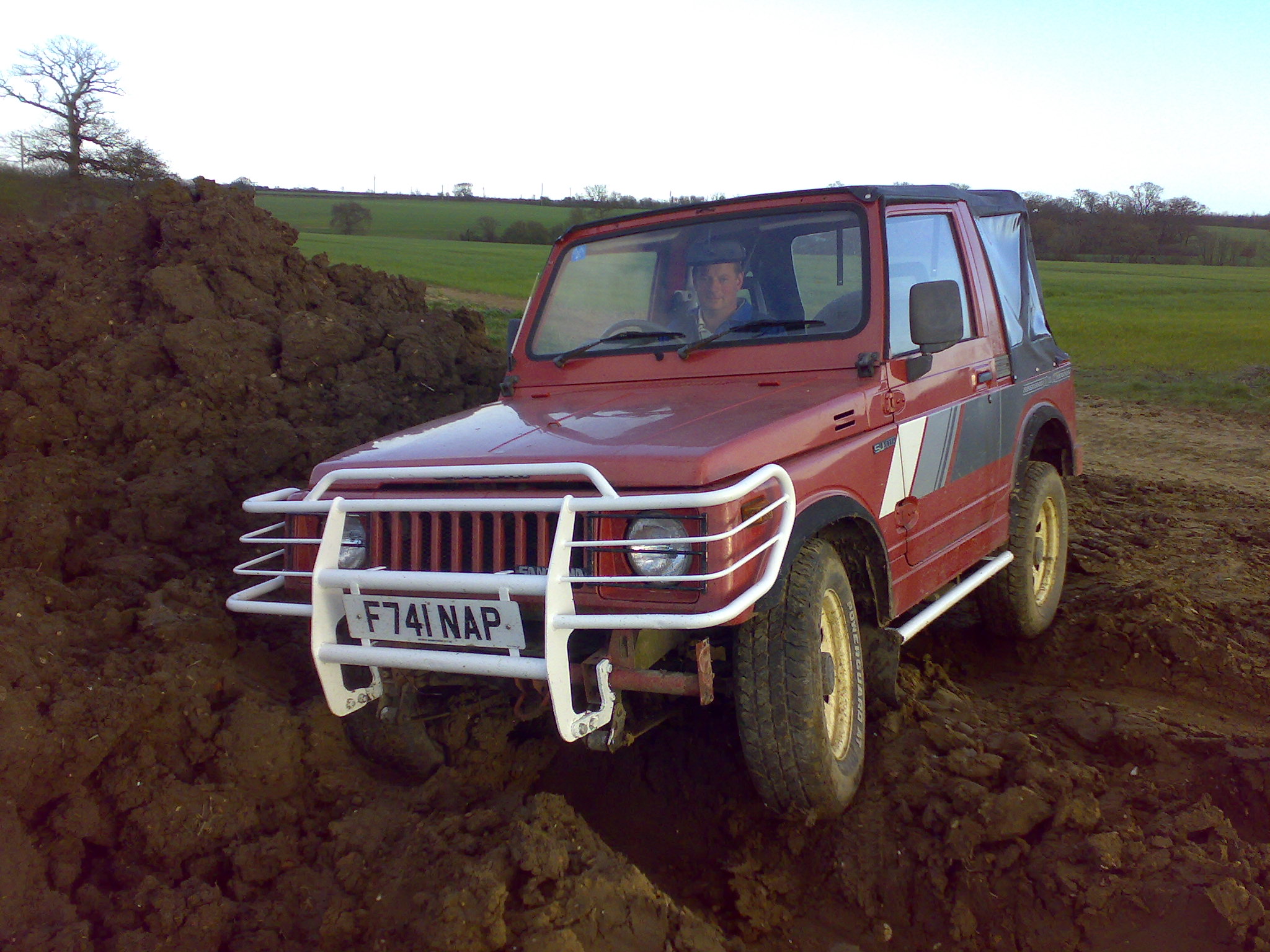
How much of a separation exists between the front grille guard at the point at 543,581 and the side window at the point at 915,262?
129cm

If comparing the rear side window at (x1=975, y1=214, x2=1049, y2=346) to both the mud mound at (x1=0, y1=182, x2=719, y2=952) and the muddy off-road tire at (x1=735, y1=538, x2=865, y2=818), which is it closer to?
the muddy off-road tire at (x1=735, y1=538, x2=865, y2=818)

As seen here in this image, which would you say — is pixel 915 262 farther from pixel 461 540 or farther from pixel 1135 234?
pixel 1135 234

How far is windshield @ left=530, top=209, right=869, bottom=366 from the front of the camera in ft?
12.6

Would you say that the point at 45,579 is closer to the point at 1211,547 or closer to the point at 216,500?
the point at 216,500

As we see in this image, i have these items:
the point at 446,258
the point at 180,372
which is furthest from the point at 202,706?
the point at 446,258

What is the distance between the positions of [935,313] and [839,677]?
1.36 m

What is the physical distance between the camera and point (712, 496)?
2479 mm

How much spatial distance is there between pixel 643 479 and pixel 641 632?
0.43 m

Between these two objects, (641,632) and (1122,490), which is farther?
(1122,490)

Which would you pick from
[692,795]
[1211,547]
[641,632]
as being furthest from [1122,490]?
[641,632]

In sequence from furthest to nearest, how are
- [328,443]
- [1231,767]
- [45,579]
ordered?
[328,443], [45,579], [1231,767]

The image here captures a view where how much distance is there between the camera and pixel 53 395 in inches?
217

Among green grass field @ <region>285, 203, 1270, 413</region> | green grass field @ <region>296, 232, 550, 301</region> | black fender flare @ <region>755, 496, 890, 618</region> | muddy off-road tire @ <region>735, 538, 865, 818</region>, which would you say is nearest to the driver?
black fender flare @ <region>755, 496, 890, 618</region>

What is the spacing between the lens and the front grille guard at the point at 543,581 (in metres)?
2.53
